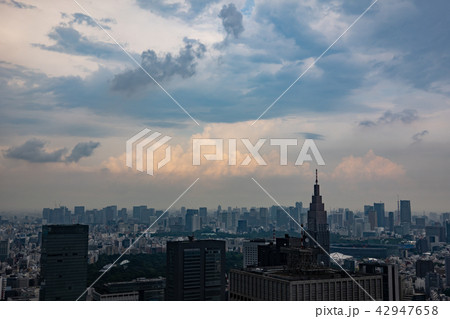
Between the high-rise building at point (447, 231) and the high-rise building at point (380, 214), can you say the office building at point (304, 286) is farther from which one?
the high-rise building at point (380, 214)

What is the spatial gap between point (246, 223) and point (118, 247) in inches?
210

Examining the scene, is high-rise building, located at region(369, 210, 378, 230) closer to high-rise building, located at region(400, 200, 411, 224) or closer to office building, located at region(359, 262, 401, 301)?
high-rise building, located at region(400, 200, 411, 224)

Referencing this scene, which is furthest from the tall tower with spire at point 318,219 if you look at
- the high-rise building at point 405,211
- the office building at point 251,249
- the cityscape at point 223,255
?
the high-rise building at point 405,211

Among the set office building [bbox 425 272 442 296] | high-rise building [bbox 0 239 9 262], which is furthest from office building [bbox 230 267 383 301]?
high-rise building [bbox 0 239 9 262]

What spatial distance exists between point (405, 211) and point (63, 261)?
11.7 meters

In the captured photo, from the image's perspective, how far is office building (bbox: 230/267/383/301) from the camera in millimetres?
4812

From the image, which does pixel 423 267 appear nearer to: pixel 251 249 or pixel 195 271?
pixel 251 249

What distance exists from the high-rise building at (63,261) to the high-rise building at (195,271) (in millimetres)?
2095

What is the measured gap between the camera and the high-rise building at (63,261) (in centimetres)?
927

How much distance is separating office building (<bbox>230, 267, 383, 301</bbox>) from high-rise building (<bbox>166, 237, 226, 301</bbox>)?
3.87 m

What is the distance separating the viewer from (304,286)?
15.8 ft

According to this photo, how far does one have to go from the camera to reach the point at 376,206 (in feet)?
52.1

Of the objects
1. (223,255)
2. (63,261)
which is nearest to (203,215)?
(223,255)
